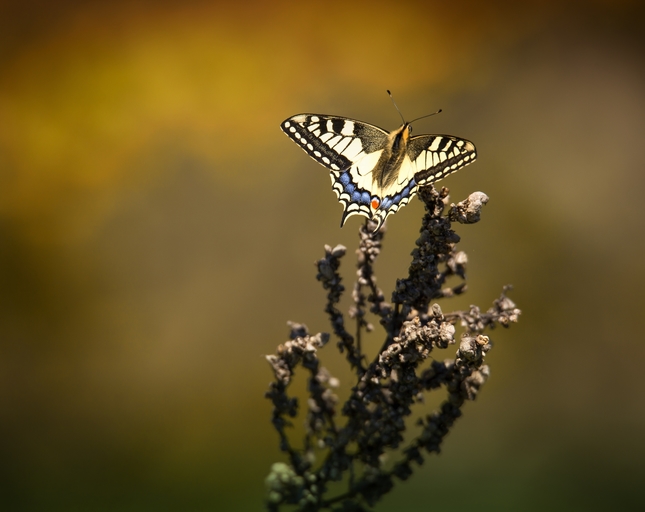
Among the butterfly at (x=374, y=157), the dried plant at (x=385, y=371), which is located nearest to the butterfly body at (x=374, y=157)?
the butterfly at (x=374, y=157)

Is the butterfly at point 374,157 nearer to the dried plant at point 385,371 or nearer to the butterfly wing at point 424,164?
the butterfly wing at point 424,164

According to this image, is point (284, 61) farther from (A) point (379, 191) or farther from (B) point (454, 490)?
(B) point (454, 490)

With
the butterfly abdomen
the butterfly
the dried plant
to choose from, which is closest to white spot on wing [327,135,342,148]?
the butterfly

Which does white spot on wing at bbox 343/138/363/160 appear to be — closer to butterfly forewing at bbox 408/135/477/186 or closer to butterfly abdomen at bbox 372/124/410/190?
butterfly abdomen at bbox 372/124/410/190

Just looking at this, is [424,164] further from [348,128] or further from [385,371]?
Answer: [385,371]

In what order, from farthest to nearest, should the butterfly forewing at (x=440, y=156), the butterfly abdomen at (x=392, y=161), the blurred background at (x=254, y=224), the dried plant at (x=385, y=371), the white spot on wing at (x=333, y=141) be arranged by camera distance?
the blurred background at (x=254, y=224) < the white spot on wing at (x=333, y=141) < the butterfly abdomen at (x=392, y=161) < the butterfly forewing at (x=440, y=156) < the dried plant at (x=385, y=371)

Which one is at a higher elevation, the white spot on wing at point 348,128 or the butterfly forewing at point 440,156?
the white spot on wing at point 348,128

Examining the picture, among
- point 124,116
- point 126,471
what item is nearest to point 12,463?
point 126,471
